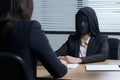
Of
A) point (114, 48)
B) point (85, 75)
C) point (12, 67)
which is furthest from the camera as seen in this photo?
point (114, 48)

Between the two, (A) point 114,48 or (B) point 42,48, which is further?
(A) point 114,48

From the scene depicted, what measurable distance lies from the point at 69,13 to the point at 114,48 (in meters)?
1.34

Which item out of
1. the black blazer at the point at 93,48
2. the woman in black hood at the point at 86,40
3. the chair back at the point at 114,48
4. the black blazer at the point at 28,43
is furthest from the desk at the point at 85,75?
the chair back at the point at 114,48

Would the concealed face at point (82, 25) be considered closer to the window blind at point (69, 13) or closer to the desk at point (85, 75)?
the desk at point (85, 75)

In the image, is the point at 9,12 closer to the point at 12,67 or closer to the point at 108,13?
the point at 12,67

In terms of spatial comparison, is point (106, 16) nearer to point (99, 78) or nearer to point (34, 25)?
point (99, 78)

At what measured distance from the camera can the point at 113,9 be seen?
4363mm

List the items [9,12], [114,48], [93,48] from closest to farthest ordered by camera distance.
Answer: [9,12] < [93,48] < [114,48]

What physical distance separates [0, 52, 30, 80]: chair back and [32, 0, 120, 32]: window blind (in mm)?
3124

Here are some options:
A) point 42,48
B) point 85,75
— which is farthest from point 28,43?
point 85,75

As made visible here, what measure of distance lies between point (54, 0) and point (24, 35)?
3029 millimetres

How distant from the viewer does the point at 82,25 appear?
3.15 metres

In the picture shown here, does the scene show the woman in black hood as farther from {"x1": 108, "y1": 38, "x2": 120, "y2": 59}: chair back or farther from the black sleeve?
the black sleeve

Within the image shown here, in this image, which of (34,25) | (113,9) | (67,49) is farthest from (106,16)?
(34,25)
